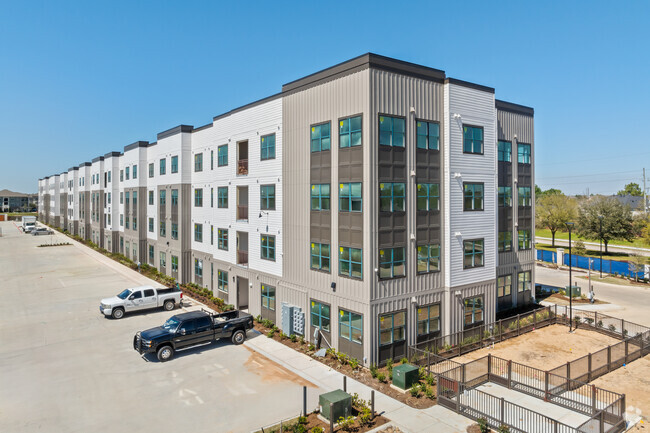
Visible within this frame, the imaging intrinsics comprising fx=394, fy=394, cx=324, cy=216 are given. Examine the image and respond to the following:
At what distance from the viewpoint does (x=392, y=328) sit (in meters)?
18.3

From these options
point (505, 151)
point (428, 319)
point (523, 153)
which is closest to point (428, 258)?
point (428, 319)

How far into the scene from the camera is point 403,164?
61.8ft

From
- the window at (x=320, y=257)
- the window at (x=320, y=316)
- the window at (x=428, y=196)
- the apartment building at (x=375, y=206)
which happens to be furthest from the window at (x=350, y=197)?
the window at (x=320, y=316)

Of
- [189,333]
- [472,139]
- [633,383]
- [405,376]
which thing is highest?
[472,139]

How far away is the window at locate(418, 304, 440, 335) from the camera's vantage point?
63.9 feet

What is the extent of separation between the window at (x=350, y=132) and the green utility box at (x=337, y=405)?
10.6 meters

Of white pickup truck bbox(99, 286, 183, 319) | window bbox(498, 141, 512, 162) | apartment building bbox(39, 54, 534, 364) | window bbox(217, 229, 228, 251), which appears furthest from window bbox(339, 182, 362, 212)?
white pickup truck bbox(99, 286, 183, 319)

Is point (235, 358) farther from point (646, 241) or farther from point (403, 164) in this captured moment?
point (646, 241)

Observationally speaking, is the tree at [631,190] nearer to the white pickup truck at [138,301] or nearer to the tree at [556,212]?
the tree at [556,212]

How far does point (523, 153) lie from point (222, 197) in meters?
22.4

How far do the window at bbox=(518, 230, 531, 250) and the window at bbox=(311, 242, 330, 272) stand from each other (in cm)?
1670

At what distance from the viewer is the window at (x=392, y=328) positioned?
17953mm

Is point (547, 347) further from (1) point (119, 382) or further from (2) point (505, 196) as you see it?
(1) point (119, 382)

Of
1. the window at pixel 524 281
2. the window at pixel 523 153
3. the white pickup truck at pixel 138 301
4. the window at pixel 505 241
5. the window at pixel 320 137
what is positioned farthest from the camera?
the window at pixel 524 281
